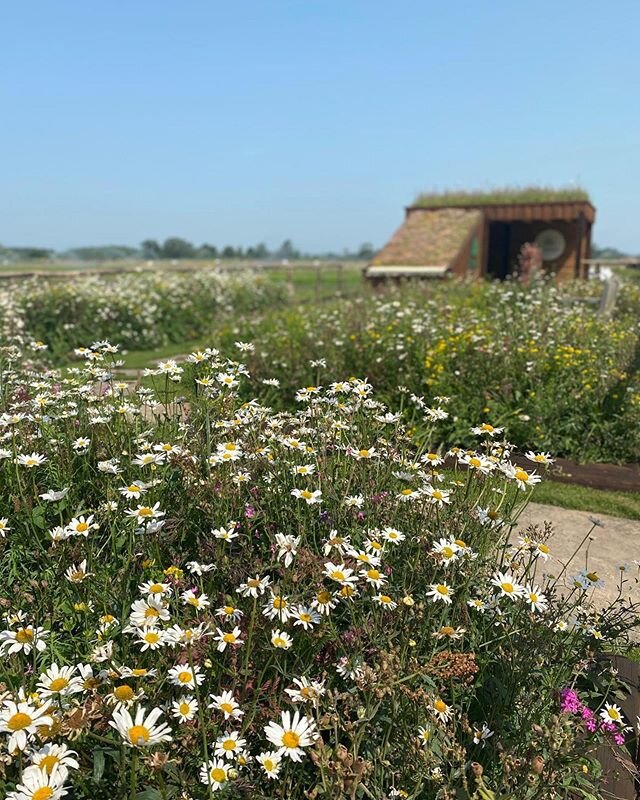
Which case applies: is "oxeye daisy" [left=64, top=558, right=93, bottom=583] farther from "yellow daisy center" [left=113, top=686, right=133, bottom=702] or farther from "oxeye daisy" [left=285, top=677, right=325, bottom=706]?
"oxeye daisy" [left=285, top=677, right=325, bottom=706]

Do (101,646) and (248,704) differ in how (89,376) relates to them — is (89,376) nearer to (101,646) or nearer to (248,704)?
(101,646)

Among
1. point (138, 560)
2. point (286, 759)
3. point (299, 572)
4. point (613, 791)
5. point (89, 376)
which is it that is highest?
point (89, 376)

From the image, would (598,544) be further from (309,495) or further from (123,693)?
(123,693)

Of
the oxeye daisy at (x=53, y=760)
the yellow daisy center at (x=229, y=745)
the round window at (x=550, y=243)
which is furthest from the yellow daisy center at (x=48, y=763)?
the round window at (x=550, y=243)

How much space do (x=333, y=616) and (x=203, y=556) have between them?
19.8 inches

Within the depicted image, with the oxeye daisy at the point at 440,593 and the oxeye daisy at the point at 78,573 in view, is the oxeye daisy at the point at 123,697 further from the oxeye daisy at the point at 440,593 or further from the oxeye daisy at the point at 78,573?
the oxeye daisy at the point at 440,593

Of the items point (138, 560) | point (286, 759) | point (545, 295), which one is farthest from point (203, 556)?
point (545, 295)

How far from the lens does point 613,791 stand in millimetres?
2252

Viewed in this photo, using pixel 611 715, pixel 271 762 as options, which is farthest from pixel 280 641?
pixel 611 715

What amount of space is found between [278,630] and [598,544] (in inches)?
119

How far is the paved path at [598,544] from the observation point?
3725 mm

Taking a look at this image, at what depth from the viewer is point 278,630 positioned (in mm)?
1953

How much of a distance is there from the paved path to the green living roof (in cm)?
1687

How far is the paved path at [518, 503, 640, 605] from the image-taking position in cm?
372
